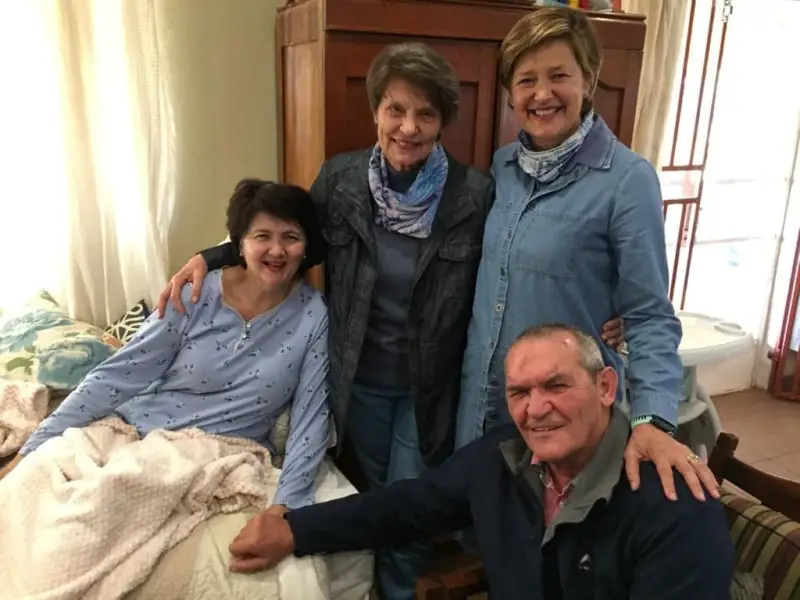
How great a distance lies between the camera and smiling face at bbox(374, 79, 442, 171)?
60.1 inches

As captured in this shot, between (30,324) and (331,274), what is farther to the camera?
(30,324)

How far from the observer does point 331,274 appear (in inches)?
68.1

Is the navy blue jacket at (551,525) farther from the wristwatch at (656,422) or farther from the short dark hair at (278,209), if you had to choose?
the short dark hair at (278,209)

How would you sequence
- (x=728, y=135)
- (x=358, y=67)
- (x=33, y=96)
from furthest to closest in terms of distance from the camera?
(x=728, y=135) → (x=33, y=96) → (x=358, y=67)

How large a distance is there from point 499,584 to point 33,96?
1859 mm

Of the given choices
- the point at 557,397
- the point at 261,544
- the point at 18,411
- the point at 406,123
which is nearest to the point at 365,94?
the point at 406,123

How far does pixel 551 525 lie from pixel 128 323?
1.54 meters

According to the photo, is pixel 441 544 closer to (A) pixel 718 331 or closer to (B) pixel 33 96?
(A) pixel 718 331

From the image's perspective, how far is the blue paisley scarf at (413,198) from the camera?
158cm

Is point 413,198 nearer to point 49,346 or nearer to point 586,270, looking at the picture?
point 586,270

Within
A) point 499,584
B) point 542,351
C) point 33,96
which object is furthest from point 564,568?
point 33,96

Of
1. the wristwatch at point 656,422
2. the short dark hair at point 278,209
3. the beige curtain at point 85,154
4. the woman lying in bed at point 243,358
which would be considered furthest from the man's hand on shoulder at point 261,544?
the beige curtain at point 85,154

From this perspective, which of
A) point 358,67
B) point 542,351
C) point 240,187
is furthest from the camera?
point 358,67

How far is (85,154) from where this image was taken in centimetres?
220
